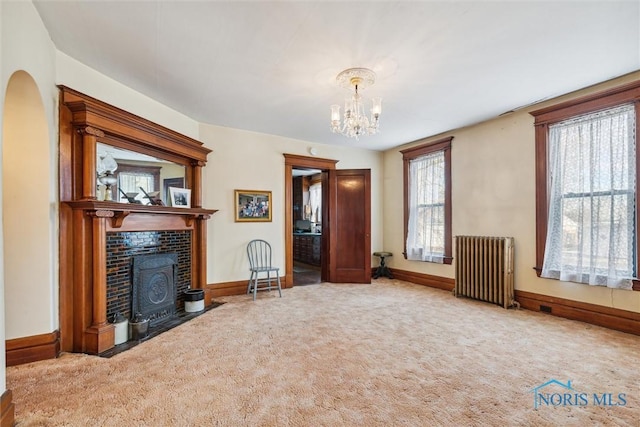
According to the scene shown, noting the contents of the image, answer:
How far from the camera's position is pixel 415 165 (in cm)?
568

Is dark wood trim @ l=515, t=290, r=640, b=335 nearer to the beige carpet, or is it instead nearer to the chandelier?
the beige carpet

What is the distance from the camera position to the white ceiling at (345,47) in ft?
6.90

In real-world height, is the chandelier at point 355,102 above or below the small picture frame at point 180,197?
above

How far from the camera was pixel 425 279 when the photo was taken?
5422mm

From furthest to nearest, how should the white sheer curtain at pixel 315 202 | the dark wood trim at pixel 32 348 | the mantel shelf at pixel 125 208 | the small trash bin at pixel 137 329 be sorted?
1. the white sheer curtain at pixel 315 202
2. the small trash bin at pixel 137 329
3. the mantel shelf at pixel 125 208
4. the dark wood trim at pixel 32 348

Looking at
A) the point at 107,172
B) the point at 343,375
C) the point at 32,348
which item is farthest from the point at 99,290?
the point at 343,375

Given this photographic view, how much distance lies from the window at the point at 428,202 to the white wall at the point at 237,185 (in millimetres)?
2076

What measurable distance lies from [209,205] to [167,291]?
1.44 metres

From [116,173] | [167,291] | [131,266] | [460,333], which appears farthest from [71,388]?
[460,333]

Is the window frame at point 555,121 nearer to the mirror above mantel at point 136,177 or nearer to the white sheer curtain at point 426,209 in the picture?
the white sheer curtain at point 426,209

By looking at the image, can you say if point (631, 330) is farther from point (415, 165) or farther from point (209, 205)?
point (209, 205)

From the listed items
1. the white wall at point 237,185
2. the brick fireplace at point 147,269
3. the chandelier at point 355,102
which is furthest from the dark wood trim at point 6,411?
the chandelier at point 355,102

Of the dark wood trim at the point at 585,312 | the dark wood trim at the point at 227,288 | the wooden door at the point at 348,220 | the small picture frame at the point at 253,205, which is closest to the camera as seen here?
the dark wood trim at the point at 585,312

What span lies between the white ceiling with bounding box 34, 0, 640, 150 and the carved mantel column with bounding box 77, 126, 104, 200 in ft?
2.20
